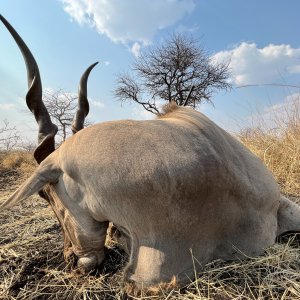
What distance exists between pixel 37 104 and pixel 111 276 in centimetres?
113

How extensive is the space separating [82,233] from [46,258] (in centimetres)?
66

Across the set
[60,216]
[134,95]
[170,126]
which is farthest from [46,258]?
[134,95]

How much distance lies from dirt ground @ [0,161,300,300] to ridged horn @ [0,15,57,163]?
71 cm

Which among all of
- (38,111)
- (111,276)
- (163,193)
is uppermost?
(38,111)

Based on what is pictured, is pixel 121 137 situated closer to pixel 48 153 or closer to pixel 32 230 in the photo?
pixel 48 153

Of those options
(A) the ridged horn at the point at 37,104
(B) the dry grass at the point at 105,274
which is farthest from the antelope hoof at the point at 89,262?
(A) the ridged horn at the point at 37,104

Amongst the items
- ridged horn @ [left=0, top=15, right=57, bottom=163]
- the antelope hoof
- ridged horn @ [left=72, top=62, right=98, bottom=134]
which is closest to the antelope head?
ridged horn @ [left=0, top=15, right=57, bottom=163]

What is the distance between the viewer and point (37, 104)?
2.40 m

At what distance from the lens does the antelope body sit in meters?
1.71

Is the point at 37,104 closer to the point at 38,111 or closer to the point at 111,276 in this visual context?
the point at 38,111

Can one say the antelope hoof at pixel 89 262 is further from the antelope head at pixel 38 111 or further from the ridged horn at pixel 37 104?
the ridged horn at pixel 37 104

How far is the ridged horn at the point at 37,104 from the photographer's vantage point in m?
2.32

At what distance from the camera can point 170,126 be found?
194 cm

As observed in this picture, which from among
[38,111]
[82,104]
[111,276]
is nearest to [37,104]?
[38,111]
